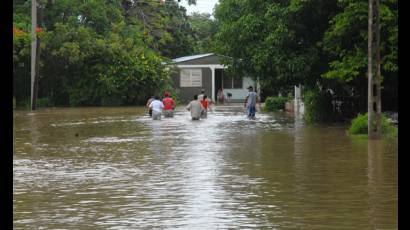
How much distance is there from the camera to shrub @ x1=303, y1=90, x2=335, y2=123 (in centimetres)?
3334

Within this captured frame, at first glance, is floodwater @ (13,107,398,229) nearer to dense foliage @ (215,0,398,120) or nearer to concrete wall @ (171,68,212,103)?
dense foliage @ (215,0,398,120)

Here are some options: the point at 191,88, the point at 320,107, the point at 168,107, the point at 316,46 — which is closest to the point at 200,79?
the point at 191,88

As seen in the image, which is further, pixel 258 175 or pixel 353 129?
pixel 353 129

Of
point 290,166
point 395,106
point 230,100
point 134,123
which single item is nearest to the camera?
point 290,166

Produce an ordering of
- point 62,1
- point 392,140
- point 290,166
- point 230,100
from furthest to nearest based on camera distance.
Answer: point 230,100
point 62,1
point 392,140
point 290,166

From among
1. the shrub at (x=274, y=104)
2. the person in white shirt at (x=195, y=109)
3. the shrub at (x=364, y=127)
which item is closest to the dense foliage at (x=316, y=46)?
the shrub at (x=364, y=127)

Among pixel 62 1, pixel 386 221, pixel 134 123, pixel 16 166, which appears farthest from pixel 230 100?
pixel 386 221

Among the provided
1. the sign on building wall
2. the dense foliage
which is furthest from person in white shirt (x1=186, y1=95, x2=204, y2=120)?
the sign on building wall

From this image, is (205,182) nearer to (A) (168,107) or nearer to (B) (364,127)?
(B) (364,127)

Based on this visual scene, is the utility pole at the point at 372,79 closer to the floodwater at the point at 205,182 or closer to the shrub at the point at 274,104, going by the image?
the floodwater at the point at 205,182

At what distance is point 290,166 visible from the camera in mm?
16703

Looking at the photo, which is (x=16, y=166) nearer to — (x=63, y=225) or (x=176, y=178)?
(x=176, y=178)

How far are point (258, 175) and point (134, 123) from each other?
19.2 m

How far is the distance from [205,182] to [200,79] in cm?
5293
